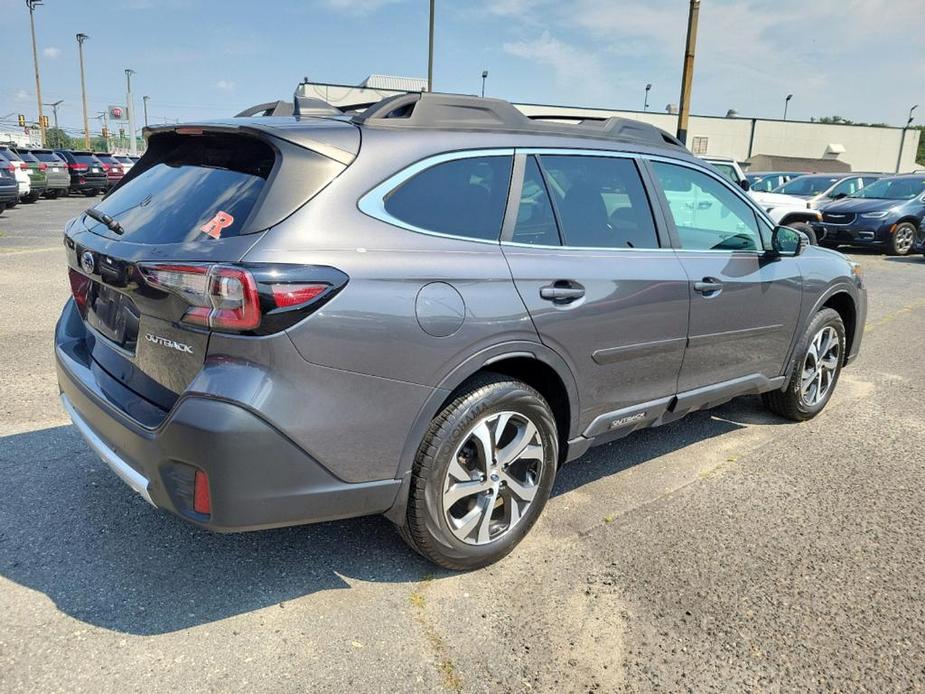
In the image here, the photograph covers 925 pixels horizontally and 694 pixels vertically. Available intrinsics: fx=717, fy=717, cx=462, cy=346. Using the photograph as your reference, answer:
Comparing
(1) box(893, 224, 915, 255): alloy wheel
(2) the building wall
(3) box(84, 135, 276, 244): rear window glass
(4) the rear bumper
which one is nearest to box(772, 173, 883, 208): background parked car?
(1) box(893, 224, 915, 255): alloy wheel

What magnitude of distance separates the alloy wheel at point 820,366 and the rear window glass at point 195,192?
3.66 meters

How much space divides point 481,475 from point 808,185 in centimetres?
1757

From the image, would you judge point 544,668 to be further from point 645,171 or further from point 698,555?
point 645,171

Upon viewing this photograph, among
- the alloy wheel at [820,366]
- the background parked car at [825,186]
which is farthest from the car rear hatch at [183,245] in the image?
the background parked car at [825,186]

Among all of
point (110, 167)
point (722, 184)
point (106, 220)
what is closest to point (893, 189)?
point (722, 184)

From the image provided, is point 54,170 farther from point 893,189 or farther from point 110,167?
point 893,189

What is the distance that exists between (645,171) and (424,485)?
1.98 m

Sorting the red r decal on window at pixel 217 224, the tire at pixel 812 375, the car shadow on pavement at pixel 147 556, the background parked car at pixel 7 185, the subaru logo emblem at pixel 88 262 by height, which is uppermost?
the red r decal on window at pixel 217 224

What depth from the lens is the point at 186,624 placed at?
2525 mm

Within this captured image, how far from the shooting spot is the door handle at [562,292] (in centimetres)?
289

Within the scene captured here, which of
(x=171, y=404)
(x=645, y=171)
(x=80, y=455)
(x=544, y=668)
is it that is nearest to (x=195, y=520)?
(x=171, y=404)

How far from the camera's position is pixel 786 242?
13.9 feet

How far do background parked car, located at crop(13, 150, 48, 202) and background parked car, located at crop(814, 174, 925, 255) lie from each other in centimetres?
2032

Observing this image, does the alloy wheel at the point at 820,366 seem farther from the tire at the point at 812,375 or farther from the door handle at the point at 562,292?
the door handle at the point at 562,292
